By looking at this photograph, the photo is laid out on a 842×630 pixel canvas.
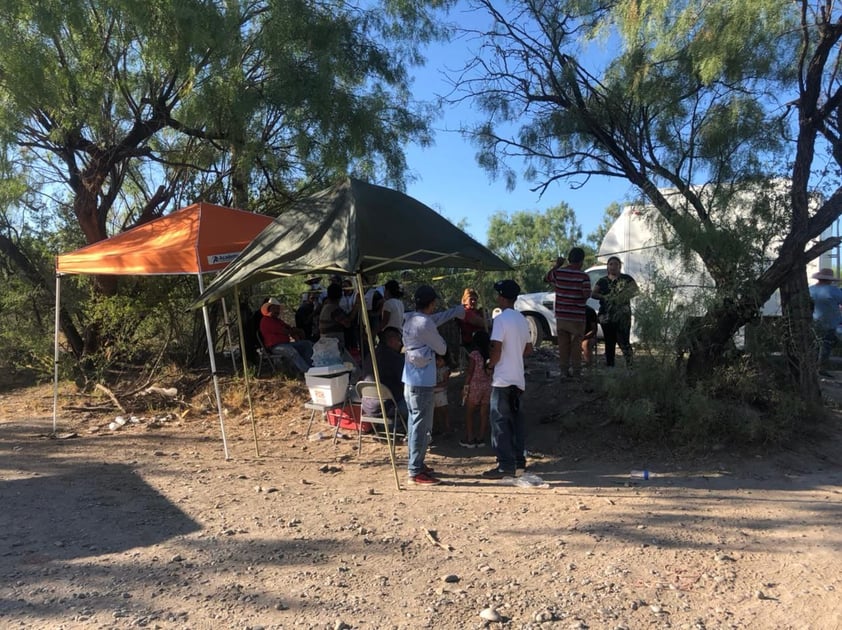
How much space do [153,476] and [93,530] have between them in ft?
4.41

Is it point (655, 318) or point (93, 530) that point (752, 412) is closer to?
point (655, 318)

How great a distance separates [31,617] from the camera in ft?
10.5

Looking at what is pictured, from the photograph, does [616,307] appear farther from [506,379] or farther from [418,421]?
[418,421]

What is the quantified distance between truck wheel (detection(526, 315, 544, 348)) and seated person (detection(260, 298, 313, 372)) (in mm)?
4166

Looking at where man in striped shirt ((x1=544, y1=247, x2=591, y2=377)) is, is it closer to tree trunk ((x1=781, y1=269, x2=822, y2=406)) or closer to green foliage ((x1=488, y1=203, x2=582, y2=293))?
tree trunk ((x1=781, y1=269, x2=822, y2=406))

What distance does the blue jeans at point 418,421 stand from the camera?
5246 millimetres

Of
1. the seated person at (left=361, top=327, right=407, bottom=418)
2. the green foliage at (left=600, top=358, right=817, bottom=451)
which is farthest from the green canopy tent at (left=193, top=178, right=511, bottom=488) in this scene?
the green foliage at (left=600, top=358, right=817, bottom=451)

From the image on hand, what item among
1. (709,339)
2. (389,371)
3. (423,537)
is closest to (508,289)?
(389,371)

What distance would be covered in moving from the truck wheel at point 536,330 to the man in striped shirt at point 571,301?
339 cm

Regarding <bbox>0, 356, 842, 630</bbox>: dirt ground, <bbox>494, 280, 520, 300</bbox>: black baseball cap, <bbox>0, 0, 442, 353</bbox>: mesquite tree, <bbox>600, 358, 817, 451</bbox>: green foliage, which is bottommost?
<bbox>0, 356, 842, 630</bbox>: dirt ground

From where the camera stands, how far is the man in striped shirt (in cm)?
747

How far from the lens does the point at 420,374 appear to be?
206 inches

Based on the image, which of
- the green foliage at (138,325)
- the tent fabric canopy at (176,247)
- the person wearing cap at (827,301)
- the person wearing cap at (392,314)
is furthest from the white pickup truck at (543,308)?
the tent fabric canopy at (176,247)

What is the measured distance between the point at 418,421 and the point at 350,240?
5.43ft
